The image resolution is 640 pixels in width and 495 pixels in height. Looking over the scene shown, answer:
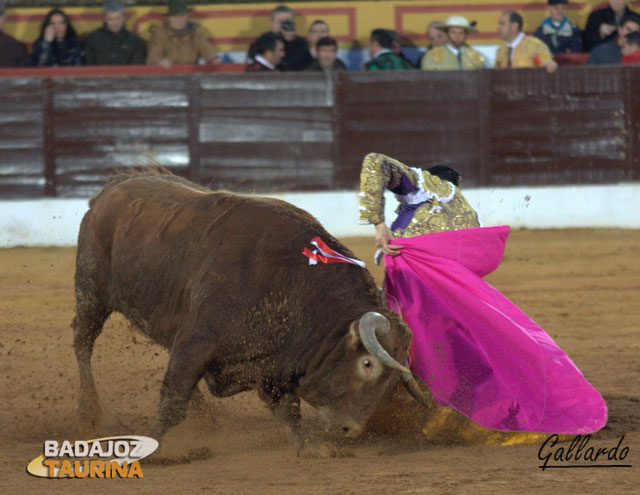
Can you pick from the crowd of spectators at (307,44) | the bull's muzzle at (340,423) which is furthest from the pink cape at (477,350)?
the crowd of spectators at (307,44)

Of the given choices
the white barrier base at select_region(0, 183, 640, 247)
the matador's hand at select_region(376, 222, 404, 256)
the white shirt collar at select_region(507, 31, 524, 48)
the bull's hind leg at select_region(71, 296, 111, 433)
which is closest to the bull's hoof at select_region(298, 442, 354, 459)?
the matador's hand at select_region(376, 222, 404, 256)

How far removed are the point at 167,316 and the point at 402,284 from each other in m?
0.90

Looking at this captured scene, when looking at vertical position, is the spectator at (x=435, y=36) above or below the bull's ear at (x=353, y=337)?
above

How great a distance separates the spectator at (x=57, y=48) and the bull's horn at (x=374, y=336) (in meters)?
6.18

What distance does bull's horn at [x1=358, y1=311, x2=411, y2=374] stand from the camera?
3.30 m

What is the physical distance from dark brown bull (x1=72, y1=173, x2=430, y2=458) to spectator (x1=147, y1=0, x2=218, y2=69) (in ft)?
16.8

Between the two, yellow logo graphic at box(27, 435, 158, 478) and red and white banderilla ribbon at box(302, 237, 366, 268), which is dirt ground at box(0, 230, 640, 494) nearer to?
yellow logo graphic at box(27, 435, 158, 478)

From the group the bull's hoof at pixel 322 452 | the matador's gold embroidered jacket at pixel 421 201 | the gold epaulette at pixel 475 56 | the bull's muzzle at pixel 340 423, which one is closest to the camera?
the bull's muzzle at pixel 340 423

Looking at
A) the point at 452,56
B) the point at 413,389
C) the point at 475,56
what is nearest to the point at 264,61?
the point at 452,56

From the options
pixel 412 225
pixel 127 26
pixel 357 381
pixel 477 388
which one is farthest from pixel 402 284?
pixel 127 26

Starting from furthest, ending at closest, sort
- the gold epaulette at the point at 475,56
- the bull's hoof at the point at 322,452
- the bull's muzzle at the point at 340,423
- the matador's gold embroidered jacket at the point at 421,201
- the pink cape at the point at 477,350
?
the gold epaulette at the point at 475,56
the matador's gold embroidered jacket at the point at 421,201
the pink cape at the point at 477,350
the bull's hoof at the point at 322,452
the bull's muzzle at the point at 340,423

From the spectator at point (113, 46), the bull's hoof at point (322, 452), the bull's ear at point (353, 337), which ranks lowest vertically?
the bull's hoof at point (322, 452)

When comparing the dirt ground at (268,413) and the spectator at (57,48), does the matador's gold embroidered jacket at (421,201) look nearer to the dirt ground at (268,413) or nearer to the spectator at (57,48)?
the dirt ground at (268,413)

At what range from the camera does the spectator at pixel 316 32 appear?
9102 mm
